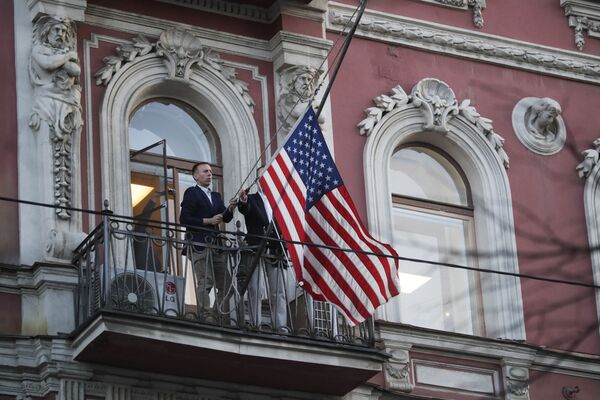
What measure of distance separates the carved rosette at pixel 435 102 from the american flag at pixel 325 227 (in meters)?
2.86

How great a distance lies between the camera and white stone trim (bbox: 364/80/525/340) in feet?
76.0

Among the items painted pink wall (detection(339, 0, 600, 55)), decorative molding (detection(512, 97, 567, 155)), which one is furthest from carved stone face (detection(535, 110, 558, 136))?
painted pink wall (detection(339, 0, 600, 55))

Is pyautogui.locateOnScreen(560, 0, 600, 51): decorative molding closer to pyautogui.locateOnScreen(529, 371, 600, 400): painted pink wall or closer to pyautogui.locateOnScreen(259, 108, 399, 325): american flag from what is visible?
pyautogui.locateOnScreen(529, 371, 600, 400): painted pink wall

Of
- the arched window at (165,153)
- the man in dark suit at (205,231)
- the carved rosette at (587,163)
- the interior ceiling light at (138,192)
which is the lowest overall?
the man in dark suit at (205,231)

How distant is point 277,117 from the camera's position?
2292 centimetres

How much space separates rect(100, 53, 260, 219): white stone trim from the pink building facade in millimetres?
24

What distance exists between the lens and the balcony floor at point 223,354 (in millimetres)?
19859

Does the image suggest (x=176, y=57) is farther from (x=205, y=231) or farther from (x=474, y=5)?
(x=474, y=5)

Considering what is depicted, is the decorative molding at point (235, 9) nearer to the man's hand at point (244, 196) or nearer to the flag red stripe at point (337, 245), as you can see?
the man's hand at point (244, 196)

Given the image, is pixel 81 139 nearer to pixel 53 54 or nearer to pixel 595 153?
pixel 53 54

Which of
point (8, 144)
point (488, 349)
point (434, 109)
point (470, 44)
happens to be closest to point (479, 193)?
point (434, 109)

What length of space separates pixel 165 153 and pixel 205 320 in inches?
84.8

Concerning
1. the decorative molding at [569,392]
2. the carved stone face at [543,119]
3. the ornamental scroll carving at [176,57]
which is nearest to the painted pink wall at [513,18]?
the carved stone face at [543,119]

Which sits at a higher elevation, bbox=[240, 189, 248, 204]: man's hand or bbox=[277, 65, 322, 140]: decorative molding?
bbox=[277, 65, 322, 140]: decorative molding
